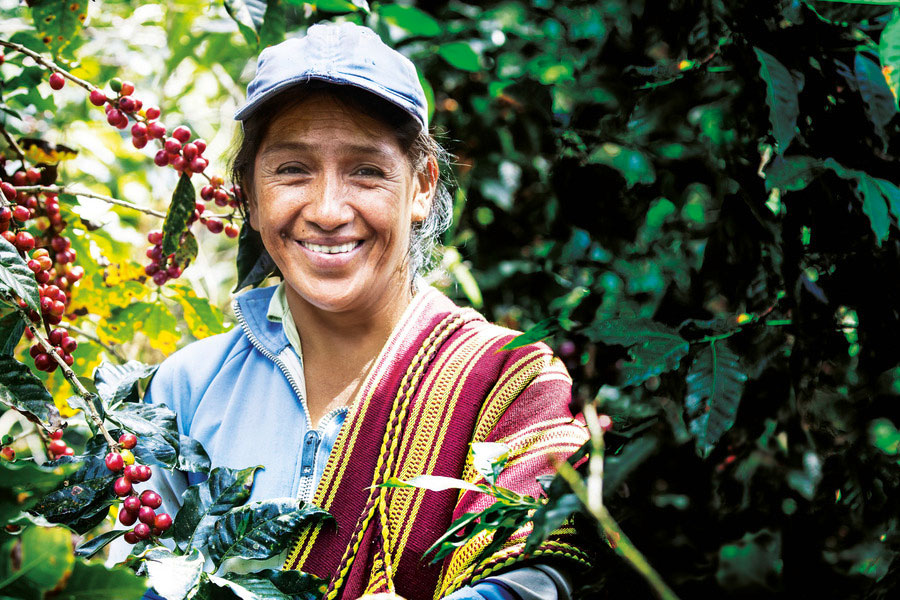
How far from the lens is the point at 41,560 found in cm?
65

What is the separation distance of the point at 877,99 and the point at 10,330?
1172 millimetres

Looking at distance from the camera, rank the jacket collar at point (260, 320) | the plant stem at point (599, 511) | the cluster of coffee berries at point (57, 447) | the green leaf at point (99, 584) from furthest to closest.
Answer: the jacket collar at point (260, 320) → the cluster of coffee berries at point (57, 447) → the green leaf at point (99, 584) → the plant stem at point (599, 511)

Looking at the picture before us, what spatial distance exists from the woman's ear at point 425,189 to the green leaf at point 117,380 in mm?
623

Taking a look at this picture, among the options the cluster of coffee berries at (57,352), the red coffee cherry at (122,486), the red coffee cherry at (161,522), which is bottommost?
the red coffee cherry at (161,522)

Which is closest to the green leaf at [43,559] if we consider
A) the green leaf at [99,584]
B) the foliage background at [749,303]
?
the green leaf at [99,584]

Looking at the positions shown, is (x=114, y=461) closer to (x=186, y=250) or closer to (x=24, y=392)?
(x=24, y=392)

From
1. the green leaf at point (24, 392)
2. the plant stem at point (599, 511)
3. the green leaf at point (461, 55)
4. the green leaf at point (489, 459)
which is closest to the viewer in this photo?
the plant stem at point (599, 511)

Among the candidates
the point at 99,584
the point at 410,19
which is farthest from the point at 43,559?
the point at 410,19

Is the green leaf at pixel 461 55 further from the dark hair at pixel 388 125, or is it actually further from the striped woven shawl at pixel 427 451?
the striped woven shawl at pixel 427 451

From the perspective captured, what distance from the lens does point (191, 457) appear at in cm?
131

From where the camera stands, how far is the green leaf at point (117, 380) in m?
1.26

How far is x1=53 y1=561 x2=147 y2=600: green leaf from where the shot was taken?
0.68 metres

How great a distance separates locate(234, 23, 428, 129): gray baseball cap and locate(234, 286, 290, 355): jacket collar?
14.8 inches

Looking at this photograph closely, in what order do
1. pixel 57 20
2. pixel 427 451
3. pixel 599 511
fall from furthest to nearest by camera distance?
pixel 57 20
pixel 427 451
pixel 599 511
